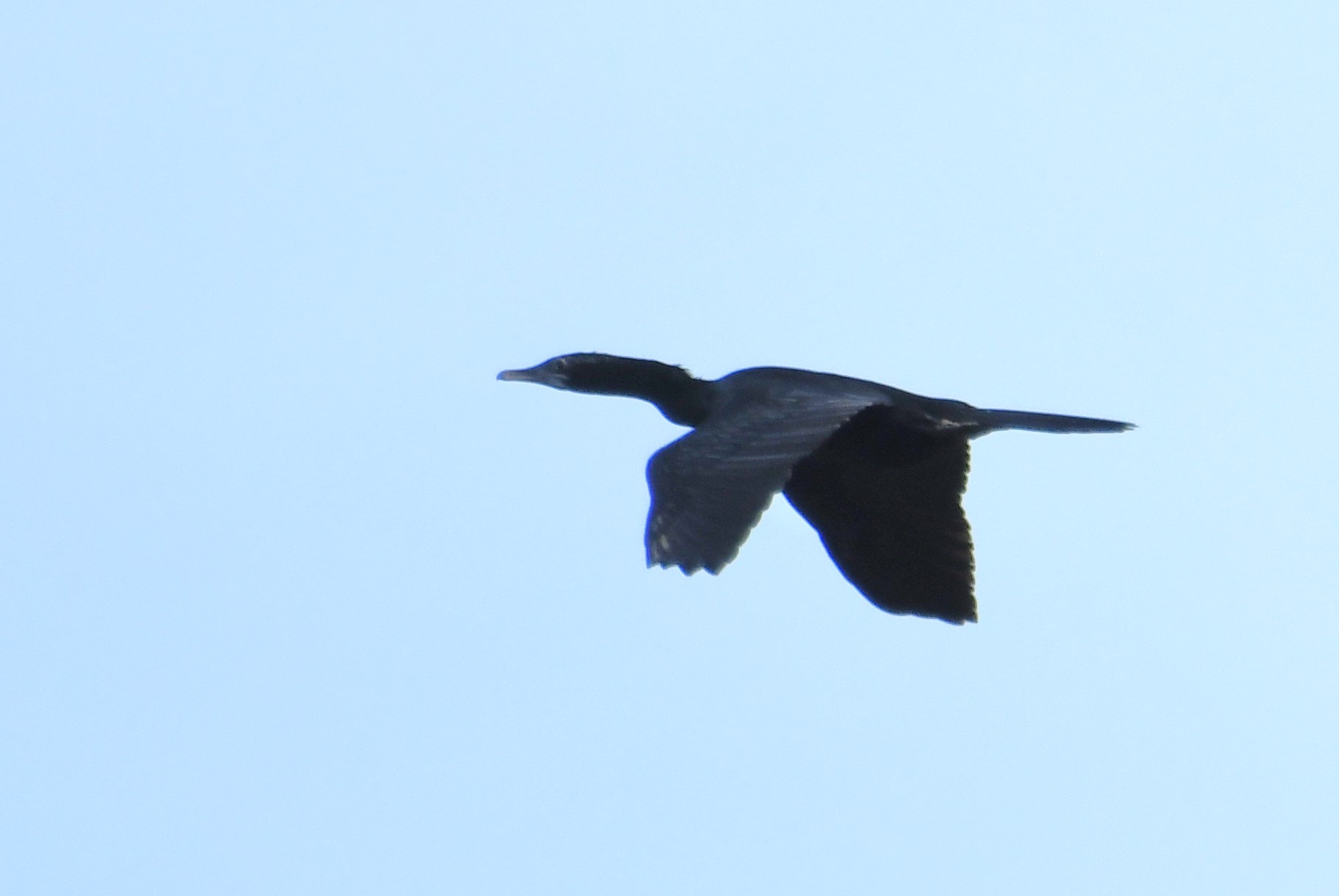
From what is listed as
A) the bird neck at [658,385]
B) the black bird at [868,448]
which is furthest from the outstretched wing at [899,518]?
the bird neck at [658,385]

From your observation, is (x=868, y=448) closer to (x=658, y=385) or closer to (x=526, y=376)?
(x=658, y=385)

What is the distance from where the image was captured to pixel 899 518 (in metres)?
13.2

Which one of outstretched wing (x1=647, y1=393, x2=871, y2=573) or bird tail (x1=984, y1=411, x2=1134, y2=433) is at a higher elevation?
bird tail (x1=984, y1=411, x2=1134, y2=433)

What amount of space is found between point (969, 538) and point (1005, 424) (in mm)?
932

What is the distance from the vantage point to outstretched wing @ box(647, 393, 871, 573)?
1007 cm

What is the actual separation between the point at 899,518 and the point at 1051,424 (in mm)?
1180

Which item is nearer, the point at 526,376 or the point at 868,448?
the point at 868,448

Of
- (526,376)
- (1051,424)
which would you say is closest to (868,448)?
(1051,424)

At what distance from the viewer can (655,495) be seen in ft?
34.7

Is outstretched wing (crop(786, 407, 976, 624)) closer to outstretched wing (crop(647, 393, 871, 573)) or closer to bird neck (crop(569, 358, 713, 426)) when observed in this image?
bird neck (crop(569, 358, 713, 426))

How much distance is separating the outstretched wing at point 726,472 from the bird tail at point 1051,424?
3.65 feet

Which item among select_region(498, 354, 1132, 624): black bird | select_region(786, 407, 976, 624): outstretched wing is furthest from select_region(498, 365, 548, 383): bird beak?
select_region(786, 407, 976, 624): outstretched wing

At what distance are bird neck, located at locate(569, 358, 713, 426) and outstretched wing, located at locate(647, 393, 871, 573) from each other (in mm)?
1056

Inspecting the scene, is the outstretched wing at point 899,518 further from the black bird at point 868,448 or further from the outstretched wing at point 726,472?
the outstretched wing at point 726,472
